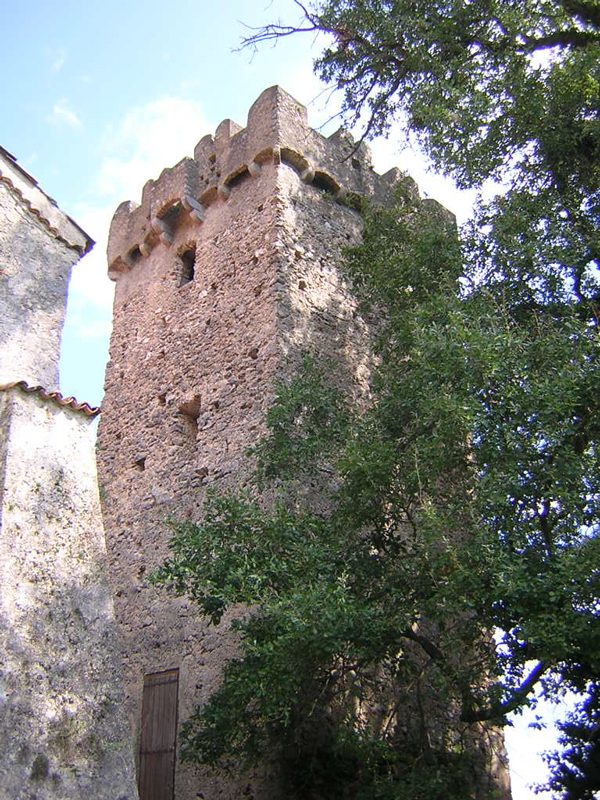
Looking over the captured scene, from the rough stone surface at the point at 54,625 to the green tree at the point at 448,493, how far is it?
1.14 metres

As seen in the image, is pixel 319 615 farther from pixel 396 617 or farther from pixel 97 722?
pixel 97 722

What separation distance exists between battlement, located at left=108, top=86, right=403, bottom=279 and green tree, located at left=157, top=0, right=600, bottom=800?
1.83 metres

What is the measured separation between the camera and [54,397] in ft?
20.8

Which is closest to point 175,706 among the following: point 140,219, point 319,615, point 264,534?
point 264,534

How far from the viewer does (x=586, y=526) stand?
6.26 m

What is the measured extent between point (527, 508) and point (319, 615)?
1837 millimetres

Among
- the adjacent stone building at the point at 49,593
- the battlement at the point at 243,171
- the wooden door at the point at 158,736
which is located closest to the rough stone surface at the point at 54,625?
the adjacent stone building at the point at 49,593

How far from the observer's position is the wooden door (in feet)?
26.9

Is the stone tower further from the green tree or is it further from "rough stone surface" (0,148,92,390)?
"rough stone surface" (0,148,92,390)

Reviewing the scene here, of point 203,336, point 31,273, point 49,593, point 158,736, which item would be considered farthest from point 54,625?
point 203,336

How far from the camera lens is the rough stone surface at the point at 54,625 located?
15.8ft

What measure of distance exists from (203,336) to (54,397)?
4.31 meters

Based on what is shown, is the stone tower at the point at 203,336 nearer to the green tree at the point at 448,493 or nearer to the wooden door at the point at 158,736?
the wooden door at the point at 158,736

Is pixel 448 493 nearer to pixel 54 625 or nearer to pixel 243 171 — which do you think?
pixel 54 625
